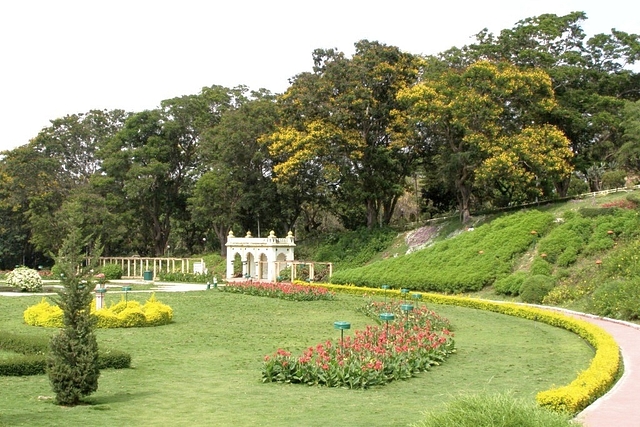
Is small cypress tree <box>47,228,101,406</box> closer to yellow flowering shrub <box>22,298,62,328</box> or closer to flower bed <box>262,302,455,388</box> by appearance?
flower bed <box>262,302,455,388</box>

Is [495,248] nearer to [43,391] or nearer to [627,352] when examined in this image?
[627,352]

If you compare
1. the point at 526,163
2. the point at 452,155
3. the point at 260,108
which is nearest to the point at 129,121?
the point at 260,108

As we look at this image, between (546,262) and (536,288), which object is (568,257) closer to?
(546,262)

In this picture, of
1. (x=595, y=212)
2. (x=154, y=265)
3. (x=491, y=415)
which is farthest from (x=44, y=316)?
(x=154, y=265)

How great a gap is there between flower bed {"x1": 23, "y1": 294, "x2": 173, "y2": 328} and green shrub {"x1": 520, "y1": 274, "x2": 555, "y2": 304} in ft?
42.7

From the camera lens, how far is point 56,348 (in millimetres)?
10141

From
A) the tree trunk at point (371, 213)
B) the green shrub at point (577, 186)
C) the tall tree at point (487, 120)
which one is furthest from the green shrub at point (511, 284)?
the green shrub at point (577, 186)

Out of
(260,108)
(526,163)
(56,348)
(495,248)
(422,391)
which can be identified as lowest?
(422,391)

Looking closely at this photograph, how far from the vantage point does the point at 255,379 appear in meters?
12.6

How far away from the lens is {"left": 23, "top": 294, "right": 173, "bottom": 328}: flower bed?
787 inches

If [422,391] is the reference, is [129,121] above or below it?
above

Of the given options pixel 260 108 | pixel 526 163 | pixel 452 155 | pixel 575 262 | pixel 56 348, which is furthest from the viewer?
pixel 260 108

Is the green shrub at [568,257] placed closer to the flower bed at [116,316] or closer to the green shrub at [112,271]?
the flower bed at [116,316]

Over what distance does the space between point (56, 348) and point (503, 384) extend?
692 cm
